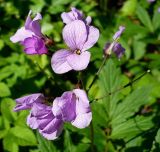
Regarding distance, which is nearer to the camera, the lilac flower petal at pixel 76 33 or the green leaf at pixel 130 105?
the lilac flower petal at pixel 76 33

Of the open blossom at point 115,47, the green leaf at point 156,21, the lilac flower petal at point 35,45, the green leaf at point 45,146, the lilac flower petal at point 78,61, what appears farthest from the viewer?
the green leaf at point 156,21

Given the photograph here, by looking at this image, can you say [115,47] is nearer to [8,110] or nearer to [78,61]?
[78,61]

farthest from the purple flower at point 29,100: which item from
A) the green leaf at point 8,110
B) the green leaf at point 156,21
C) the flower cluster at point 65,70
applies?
the green leaf at point 156,21

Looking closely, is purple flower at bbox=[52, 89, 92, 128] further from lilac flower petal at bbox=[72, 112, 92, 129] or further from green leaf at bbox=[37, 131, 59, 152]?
green leaf at bbox=[37, 131, 59, 152]

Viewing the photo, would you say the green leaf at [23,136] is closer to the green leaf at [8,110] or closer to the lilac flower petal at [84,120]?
the green leaf at [8,110]

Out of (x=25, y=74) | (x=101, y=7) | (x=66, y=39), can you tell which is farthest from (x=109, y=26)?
(x=66, y=39)

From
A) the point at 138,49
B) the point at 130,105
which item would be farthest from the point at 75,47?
the point at 138,49

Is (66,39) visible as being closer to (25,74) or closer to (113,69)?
(113,69)

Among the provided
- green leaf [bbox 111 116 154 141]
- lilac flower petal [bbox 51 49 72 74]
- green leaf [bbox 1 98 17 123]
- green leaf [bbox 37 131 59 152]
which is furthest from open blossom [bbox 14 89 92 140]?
green leaf [bbox 1 98 17 123]
